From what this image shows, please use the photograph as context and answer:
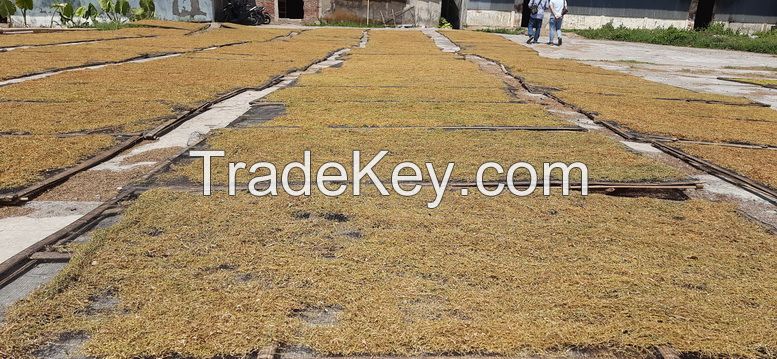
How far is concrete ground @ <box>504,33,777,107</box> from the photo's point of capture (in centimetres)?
648

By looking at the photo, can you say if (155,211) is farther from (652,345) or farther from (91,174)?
(652,345)

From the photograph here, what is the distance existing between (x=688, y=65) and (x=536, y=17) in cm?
413

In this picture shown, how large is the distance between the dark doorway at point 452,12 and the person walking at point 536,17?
641 centimetres

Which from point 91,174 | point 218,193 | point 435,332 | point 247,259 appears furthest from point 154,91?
point 435,332

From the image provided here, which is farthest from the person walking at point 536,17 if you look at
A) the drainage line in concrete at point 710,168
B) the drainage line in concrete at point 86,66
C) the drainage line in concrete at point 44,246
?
the drainage line in concrete at point 44,246

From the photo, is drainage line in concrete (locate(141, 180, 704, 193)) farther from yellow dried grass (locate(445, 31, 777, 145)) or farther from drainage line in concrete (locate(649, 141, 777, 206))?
yellow dried grass (locate(445, 31, 777, 145))

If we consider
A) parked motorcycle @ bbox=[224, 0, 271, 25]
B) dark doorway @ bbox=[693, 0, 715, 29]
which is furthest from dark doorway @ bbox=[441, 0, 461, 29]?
dark doorway @ bbox=[693, 0, 715, 29]

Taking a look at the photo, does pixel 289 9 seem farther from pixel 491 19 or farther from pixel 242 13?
pixel 491 19

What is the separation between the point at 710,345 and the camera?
4.23 ft

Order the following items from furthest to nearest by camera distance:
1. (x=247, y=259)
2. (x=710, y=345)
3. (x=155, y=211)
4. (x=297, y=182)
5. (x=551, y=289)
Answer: (x=297, y=182) → (x=155, y=211) → (x=247, y=259) → (x=551, y=289) → (x=710, y=345)

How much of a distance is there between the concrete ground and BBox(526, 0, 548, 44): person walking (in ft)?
0.93

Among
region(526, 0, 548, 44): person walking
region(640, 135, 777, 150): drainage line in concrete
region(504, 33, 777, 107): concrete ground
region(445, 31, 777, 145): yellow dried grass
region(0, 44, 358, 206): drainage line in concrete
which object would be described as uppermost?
region(526, 0, 548, 44): person walking

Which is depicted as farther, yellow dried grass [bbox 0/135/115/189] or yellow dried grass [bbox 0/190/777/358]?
yellow dried grass [bbox 0/135/115/189]

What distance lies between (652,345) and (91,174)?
97.2 inches
